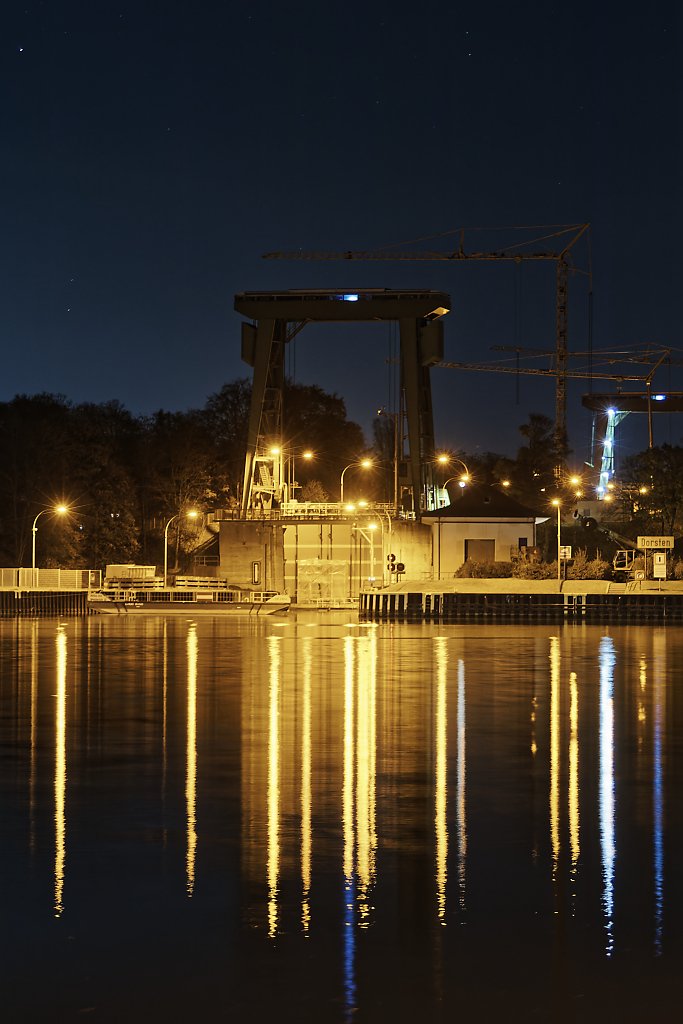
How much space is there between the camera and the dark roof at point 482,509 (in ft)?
249

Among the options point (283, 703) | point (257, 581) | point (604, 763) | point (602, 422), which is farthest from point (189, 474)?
point (602, 422)

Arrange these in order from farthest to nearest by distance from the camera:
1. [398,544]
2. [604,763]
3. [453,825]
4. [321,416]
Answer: [321,416]
[398,544]
[604,763]
[453,825]

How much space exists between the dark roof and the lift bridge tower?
9.16 ft

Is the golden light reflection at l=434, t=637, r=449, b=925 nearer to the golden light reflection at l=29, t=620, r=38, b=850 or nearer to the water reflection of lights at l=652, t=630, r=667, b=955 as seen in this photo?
the water reflection of lights at l=652, t=630, r=667, b=955

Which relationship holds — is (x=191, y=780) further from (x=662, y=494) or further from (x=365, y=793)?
(x=662, y=494)

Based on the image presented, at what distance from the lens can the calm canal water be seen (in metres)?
6.04

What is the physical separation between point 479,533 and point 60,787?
65468mm

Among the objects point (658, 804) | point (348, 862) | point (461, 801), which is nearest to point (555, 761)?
point (658, 804)

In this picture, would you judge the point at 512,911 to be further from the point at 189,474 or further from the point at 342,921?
the point at 189,474

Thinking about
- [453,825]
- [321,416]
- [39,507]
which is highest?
[321,416]

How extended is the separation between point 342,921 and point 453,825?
10.1 feet

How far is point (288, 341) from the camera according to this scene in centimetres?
8344

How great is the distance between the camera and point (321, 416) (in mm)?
108625

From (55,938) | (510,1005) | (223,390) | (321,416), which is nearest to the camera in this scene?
(510,1005)
